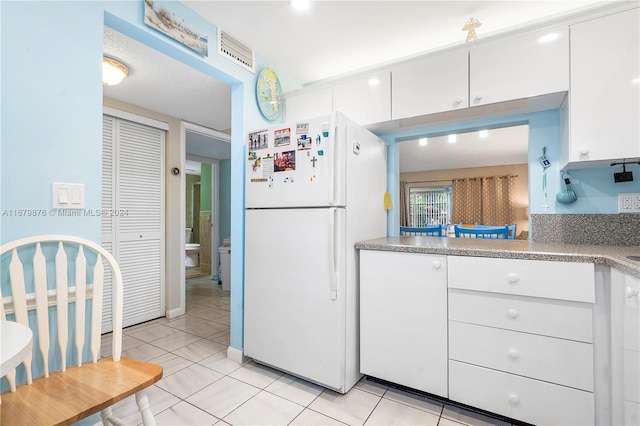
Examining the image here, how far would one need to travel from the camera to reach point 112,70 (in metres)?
2.05

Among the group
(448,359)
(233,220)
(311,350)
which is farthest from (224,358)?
(448,359)

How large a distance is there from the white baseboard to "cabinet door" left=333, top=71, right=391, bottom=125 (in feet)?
6.20

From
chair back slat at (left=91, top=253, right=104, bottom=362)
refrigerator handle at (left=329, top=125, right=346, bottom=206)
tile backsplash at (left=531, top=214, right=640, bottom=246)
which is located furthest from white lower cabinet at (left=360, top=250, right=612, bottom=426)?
chair back slat at (left=91, top=253, right=104, bottom=362)

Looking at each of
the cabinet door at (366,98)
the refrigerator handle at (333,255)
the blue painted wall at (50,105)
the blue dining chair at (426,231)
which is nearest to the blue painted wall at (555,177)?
the cabinet door at (366,98)

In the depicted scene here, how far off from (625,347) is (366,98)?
1864 mm

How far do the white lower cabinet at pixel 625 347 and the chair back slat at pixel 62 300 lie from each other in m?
2.10

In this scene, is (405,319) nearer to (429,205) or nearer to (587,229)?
(587,229)

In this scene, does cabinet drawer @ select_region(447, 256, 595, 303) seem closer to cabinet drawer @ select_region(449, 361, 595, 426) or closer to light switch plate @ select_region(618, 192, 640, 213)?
cabinet drawer @ select_region(449, 361, 595, 426)

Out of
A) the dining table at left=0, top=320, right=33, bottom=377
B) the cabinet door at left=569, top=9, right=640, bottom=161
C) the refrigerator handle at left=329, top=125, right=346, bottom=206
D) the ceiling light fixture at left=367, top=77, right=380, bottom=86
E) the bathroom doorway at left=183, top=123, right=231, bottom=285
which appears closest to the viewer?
the dining table at left=0, top=320, right=33, bottom=377

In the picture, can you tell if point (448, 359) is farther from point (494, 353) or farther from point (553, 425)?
point (553, 425)

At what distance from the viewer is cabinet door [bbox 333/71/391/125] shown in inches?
81.2

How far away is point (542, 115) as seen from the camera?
1.89 metres

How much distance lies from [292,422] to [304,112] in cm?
207

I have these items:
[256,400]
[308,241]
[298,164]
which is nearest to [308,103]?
[298,164]
